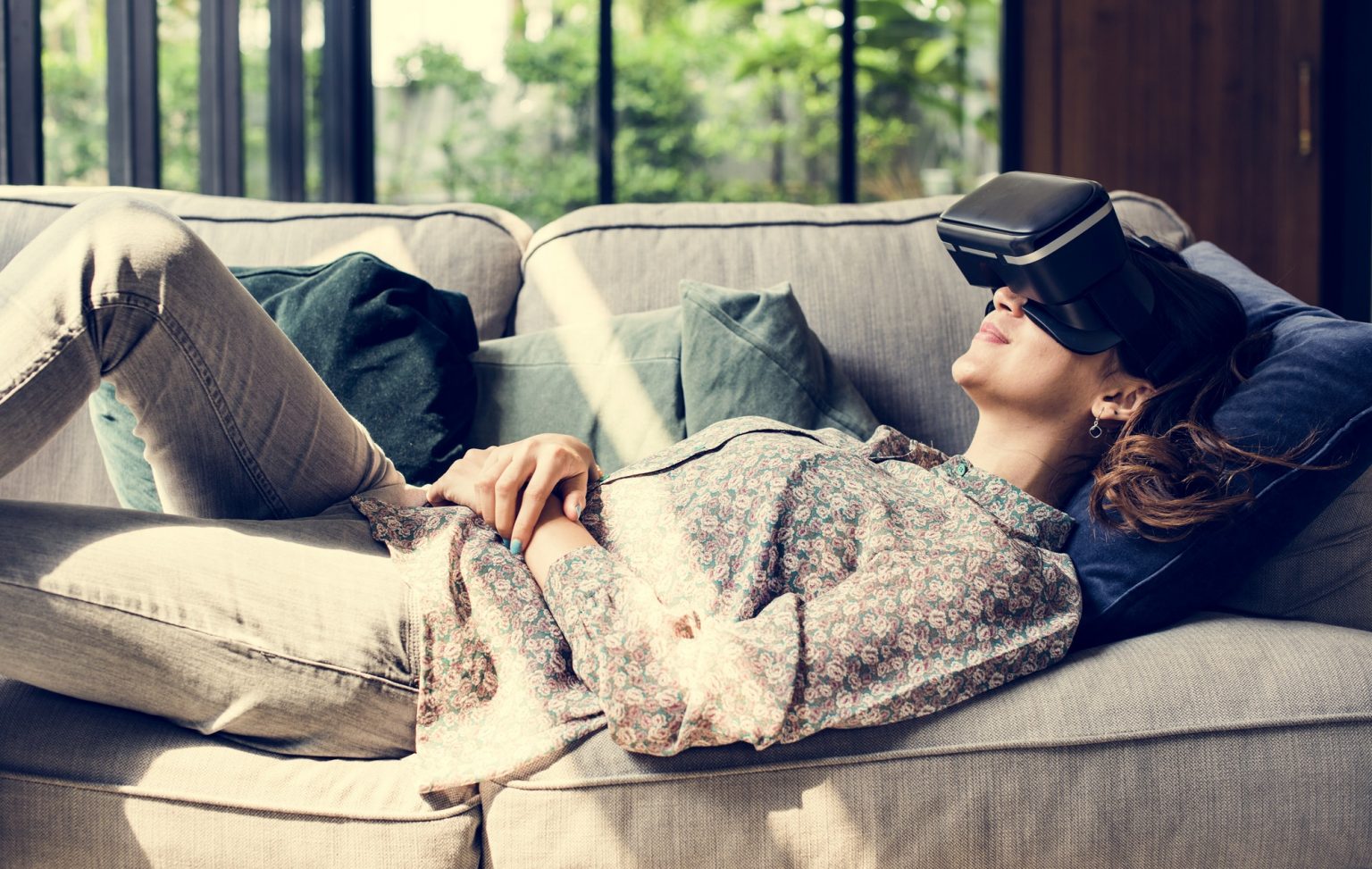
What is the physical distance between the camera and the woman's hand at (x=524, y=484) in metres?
1.29

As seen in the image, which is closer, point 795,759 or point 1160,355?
point 795,759

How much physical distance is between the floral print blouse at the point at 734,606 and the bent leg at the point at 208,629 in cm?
6

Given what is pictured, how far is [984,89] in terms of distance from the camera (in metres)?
4.77

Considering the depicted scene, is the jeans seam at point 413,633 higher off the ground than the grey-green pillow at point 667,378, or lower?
lower

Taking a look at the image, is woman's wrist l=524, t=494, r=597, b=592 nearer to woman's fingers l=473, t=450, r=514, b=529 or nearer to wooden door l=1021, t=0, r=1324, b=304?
woman's fingers l=473, t=450, r=514, b=529

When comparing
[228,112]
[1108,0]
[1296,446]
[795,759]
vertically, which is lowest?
[795,759]

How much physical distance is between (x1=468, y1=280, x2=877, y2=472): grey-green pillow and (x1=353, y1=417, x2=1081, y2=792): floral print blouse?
25 centimetres

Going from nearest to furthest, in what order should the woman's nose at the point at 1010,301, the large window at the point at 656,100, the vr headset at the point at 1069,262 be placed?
1. the vr headset at the point at 1069,262
2. the woman's nose at the point at 1010,301
3. the large window at the point at 656,100

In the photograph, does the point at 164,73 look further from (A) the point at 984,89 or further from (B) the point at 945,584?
(A) the point at 984,89

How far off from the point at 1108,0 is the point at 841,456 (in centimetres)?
389

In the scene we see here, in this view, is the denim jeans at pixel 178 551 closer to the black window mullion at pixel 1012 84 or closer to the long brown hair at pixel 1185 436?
the long brown hair at pixel 1185 436

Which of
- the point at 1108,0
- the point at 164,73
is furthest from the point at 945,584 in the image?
the point at 1108,0

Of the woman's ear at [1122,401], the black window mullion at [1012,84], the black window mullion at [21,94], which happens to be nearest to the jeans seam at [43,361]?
the woman's ear at [1122,401]

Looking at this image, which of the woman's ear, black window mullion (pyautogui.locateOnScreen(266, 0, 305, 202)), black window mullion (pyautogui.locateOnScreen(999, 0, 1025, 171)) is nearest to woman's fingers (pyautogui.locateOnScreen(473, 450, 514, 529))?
the woman's ear
